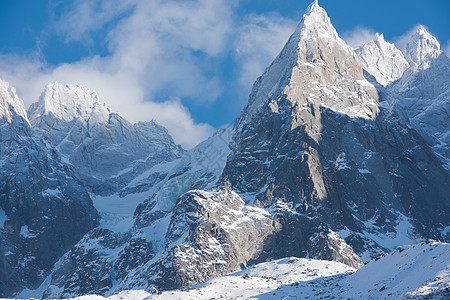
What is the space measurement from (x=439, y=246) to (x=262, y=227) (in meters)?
104

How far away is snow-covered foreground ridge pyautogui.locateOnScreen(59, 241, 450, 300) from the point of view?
70.2m

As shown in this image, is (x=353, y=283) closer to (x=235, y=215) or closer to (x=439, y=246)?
(x=439, y=246)

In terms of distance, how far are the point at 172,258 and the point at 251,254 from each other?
2121 cm

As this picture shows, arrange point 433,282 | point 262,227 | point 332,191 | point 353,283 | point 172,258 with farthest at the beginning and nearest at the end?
point 332,191, point 262,227, point 172,258, point 353,283, point 433,282

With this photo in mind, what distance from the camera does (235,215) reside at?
604 feet

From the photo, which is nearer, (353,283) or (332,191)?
(353,283)

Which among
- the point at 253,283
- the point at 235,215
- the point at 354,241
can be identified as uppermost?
the point at 235,215

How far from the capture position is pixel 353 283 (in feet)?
284

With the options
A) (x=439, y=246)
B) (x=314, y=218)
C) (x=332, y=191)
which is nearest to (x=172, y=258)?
(x=314, y=218)

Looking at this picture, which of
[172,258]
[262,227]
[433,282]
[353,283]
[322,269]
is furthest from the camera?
[262,227]

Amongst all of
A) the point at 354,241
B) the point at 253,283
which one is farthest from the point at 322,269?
the point at 354,241

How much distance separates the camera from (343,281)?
90688mm

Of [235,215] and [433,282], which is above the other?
[235,215]

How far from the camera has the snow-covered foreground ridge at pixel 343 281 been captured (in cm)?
7025
